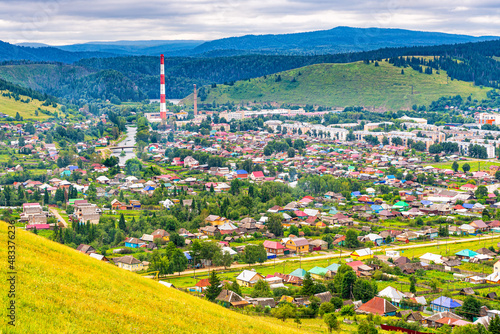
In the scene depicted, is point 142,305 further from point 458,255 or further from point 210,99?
point 210,99

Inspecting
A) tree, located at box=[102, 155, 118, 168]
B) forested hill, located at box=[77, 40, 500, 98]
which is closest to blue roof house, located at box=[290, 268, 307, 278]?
tree, located at box=[102, 155, 118, 168]

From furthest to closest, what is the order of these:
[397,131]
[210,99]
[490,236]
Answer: [210,99] < [397,131] < [490,236]

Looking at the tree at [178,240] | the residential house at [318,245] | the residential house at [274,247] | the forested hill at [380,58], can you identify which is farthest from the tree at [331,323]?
the forested hill at [380,58]

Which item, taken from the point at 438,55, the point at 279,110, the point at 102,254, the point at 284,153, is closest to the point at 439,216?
the point at 102,254

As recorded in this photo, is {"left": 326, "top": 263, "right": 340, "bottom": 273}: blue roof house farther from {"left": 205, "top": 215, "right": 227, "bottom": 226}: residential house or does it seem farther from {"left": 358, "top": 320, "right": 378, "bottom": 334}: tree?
{"left": 205, "top": 215, "right": 227, "bottom": 226}: residential house

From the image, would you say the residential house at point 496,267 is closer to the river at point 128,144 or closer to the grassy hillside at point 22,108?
the river at point 128,144

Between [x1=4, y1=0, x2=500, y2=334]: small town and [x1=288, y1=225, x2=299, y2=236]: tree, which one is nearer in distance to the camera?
[x1=4, y1=0, x2=500, y2=334]: small town
